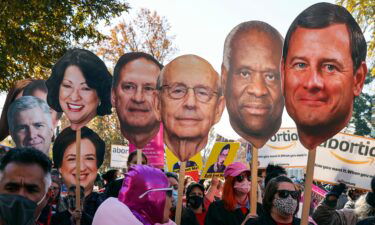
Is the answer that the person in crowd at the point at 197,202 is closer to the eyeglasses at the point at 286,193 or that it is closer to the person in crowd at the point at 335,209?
the person in crowd at the point at 335,209

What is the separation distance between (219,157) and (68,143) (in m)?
2.38

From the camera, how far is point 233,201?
5.02 meters

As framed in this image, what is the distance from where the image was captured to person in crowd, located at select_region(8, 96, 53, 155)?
6.23m

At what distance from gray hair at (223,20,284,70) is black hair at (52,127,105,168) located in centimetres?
177

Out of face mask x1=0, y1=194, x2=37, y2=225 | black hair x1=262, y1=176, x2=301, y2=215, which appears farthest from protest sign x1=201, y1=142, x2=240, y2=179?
face mask x1=0, y1=194, x2=37, y2=225

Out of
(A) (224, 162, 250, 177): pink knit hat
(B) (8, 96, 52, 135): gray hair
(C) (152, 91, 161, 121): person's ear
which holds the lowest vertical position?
(A) (224, 162, 250, 177): pink knit hat

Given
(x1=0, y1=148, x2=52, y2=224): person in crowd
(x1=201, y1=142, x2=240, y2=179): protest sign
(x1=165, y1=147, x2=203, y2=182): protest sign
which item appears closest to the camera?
(x1=0, y1=148, x2=52, y2=224): person in crowd

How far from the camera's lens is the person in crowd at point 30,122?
623 cm

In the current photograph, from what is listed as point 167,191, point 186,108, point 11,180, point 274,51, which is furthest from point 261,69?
point 11,180

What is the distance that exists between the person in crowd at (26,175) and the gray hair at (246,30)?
7.15ft

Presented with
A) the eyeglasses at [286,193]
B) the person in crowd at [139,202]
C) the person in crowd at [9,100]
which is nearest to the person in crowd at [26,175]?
the person in crowd at [139,202]

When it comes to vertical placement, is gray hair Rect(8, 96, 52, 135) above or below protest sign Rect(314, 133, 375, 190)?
above

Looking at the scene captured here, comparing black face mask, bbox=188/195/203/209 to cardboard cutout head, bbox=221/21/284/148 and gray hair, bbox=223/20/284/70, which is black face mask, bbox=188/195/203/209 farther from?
gray hair, bbox=223/20/284/70

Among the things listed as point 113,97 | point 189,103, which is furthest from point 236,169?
point 113,97
